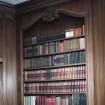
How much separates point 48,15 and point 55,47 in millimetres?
558

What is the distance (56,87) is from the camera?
4.45 metres

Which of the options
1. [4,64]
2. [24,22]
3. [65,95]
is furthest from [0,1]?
[65,95]

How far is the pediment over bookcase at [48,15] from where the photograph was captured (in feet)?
13.6

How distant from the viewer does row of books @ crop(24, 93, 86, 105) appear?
4049 mm

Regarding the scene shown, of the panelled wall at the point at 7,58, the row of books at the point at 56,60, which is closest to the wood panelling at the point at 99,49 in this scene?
the row of books at the point at 56,60

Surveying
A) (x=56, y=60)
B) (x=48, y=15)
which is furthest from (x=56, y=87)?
(x=48, y=15)

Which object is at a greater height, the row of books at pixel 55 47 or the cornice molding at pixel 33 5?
the cornice molding at pixel 33 5

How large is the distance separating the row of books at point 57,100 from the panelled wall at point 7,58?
1.07 feet

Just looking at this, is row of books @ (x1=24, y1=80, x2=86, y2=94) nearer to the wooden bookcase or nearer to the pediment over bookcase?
the wooden bookcase

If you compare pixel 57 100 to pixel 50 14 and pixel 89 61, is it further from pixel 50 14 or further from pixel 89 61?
pixel 50 14

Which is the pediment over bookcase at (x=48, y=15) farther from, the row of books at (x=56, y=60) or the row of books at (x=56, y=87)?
the row of books at (x=56, y=87)

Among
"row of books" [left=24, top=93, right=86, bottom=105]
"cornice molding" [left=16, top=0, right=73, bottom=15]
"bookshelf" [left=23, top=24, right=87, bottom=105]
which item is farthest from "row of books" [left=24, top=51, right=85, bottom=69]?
"cornice molding" [left=16, top=0, right=73, bottom=15]

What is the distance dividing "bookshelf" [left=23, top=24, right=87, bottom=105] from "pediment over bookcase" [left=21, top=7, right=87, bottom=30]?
0.21m

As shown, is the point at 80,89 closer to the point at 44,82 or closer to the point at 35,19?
the point at 44,82
